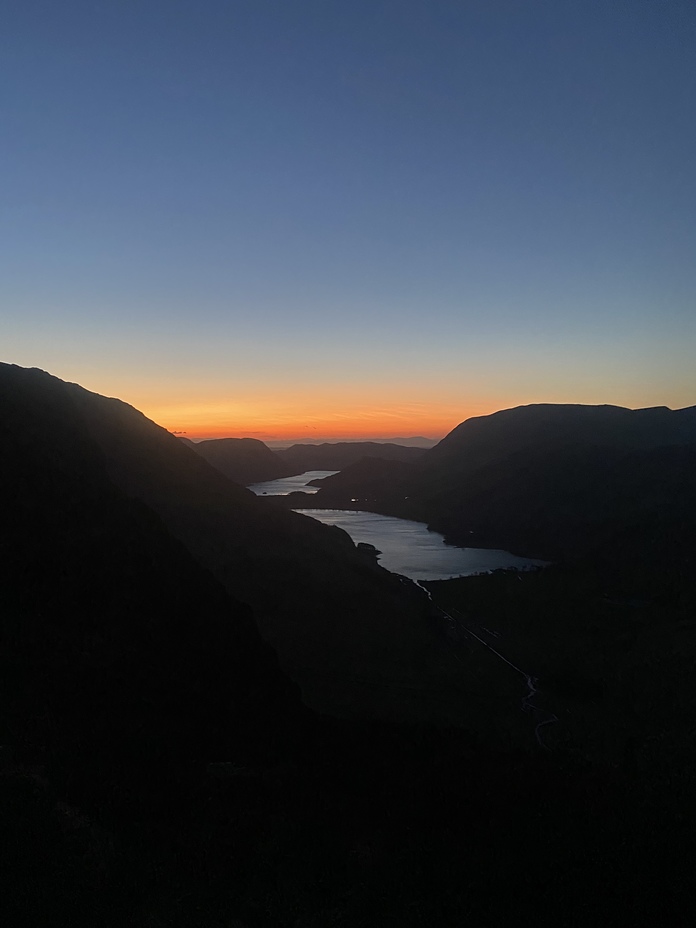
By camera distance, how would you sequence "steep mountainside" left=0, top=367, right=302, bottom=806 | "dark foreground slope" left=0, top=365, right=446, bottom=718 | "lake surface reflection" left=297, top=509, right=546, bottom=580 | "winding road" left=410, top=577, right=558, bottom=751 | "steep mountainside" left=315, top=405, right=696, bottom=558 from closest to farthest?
"steep mountainside" left=0, top=367, right=302, bottom=806 < "dark foreground slope" left=0, top=365, right=446, bottom=718 < "winding road" left=410, top=577, right=558, bottom=751 < "lake surface reflection" left=297, top=509, right=546, bottom=580 < "steep mountainside" left=315, top=405, right=696, bottom=558

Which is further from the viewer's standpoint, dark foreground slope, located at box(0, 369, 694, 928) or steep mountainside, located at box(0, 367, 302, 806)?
steep mountainside, located at box(0, 367, 302, 806)

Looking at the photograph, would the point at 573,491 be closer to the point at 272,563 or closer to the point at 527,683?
the point at 527,683

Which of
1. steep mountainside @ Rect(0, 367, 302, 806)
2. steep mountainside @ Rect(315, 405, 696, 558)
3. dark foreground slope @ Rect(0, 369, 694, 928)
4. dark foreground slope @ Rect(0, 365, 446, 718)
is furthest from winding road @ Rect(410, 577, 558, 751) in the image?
steep mountainside @ Rect(315, 405, 696, 558)

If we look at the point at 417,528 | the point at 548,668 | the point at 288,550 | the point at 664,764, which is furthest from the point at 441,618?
the point at 417,528

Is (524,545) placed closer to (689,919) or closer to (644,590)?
(644,590)

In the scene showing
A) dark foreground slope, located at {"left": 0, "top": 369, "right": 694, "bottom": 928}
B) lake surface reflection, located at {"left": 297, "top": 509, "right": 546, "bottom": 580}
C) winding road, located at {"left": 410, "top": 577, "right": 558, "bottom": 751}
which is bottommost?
lake surface reflection, located at {"left": 297, "top": 509, "right": 546, "bottom": 580}

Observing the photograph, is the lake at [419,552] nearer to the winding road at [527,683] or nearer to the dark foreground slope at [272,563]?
the winding road at [527,683]

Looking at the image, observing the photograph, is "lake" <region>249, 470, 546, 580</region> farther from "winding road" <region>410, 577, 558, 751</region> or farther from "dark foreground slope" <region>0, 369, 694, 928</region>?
"dark foreground slope" <region>0, 369, 694, 928</region>
